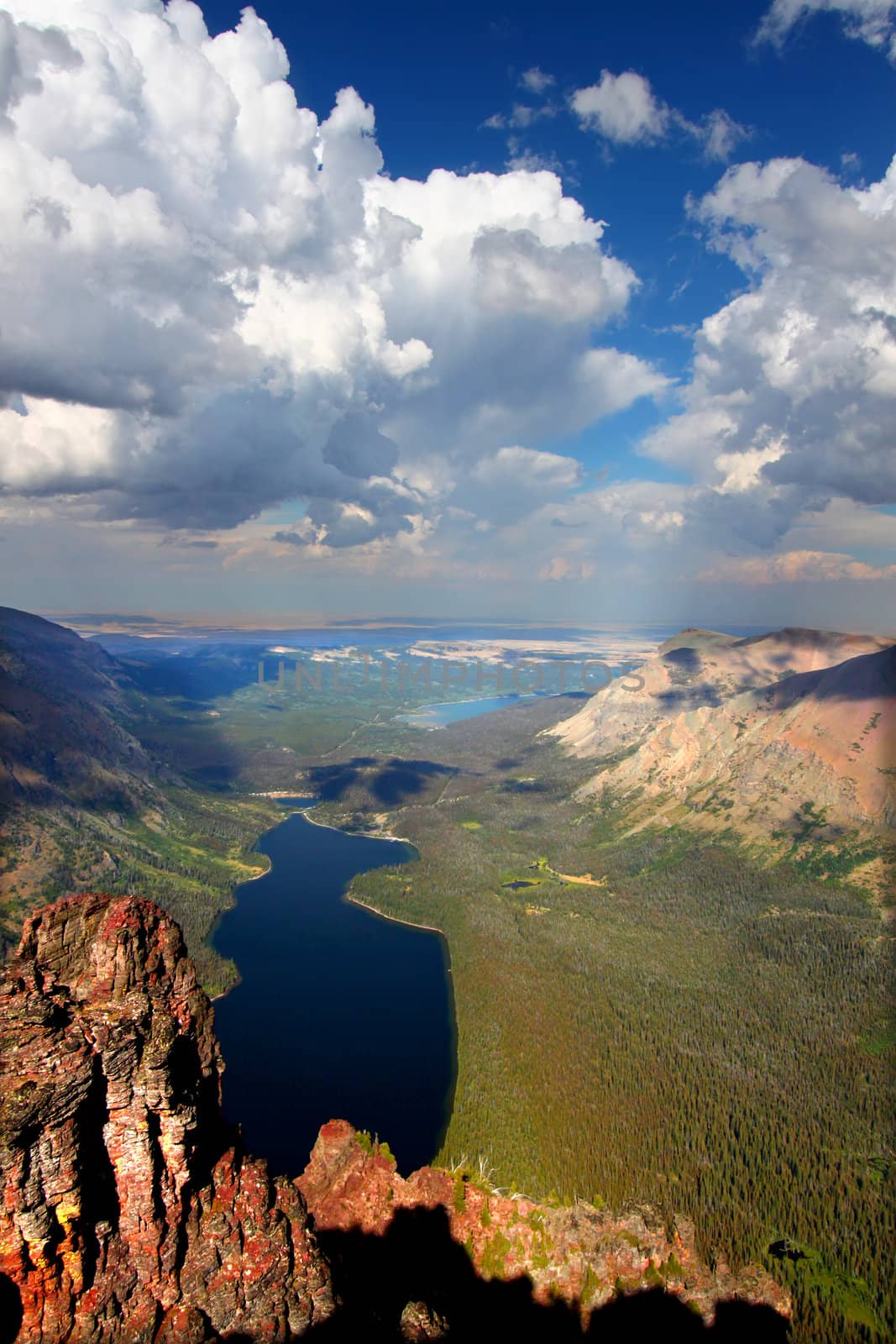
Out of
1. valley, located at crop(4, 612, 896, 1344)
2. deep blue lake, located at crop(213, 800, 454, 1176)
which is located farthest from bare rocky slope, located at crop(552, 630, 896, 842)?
deep blue lake, located at crop(213, 800, 454, 1176)

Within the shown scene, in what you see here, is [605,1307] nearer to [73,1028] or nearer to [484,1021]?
[73,1028]

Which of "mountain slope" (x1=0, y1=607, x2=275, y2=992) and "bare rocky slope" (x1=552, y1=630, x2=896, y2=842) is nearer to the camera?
"mountain slope" (x1=0, y1=607, x2=275, y2=992)

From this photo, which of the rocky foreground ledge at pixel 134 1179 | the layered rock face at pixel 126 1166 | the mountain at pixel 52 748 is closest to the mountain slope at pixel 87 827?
the mountain at pixel 52 748

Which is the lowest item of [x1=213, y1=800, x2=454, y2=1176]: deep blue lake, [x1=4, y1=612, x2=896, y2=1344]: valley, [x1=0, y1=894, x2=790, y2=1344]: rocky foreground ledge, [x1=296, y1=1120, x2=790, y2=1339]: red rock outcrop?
[x1=213, y1=800, x2=454, y2=1176]: deep blue lake

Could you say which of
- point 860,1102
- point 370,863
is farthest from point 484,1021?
point 370,863

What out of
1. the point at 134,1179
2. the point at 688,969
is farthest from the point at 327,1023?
the point at 134,1179

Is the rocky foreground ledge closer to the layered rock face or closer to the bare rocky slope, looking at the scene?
the layered rock face

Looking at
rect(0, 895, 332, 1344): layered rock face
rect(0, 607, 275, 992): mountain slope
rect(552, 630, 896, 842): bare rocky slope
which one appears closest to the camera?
rect(0, 895, 332, 1344): layered rock face
